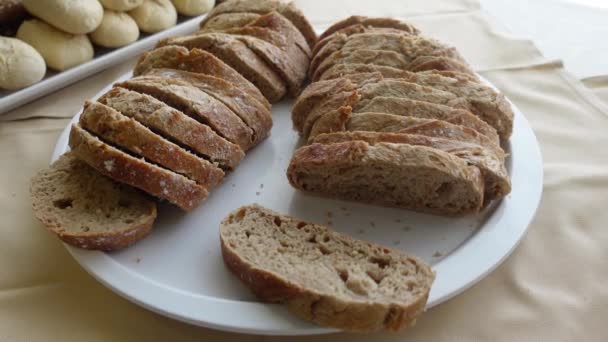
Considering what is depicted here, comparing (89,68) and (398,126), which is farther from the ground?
(398,126)

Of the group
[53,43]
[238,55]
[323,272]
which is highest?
[238,55]

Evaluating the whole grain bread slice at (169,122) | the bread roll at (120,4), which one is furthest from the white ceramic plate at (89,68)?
the whole grain bread slice at (169,122)

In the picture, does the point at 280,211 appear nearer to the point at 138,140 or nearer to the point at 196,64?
the point at 138,140

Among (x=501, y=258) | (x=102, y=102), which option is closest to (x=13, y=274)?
(x=102, y=102)

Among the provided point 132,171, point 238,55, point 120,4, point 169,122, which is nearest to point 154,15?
point 120,4

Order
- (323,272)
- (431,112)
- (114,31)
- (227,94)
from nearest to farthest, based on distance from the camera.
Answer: (323,272) < (431,112) < (227,94) < (114,31)

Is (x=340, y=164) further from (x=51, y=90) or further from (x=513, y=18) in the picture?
(x=513, y=18)
